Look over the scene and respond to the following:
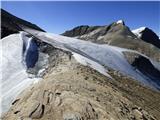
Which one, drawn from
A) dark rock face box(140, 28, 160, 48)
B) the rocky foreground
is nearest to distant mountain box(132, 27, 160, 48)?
dark rock face box(140, 28, 160, 48)

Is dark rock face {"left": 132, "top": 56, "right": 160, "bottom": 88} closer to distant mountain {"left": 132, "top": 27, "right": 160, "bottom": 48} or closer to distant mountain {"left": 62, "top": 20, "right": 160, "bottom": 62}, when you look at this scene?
distant mountain {"left": 62, "top": 20, "right": 160, "bottom": 62}

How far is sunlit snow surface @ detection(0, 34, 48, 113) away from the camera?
1738 cm

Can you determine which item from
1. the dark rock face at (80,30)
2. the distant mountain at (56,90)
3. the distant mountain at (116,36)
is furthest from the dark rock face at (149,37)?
the distant mountain at (56,90)

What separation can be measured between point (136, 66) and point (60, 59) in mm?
16568

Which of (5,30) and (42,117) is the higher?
(5,30)

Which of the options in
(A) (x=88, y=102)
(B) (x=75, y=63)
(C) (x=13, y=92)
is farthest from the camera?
(B) (x=75, y=63)

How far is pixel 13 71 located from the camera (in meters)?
19.9

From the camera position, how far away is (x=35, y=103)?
48.4 feet

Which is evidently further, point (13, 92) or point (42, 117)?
point (13, 92)

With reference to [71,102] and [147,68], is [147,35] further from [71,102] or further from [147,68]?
[71,102]

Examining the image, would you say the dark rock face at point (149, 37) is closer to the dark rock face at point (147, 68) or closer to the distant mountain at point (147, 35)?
the distant mountain at point (147, 35)

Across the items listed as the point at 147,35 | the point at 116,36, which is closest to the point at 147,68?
the point at 116,36

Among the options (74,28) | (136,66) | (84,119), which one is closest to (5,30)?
(136,66)

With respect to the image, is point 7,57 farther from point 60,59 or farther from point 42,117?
point 42,117
